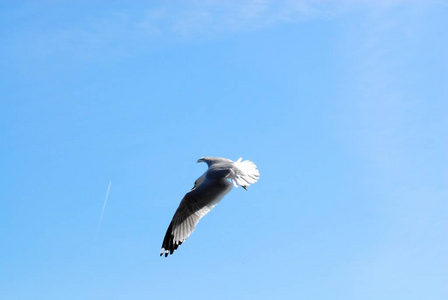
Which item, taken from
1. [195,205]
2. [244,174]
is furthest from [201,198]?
[244,174]

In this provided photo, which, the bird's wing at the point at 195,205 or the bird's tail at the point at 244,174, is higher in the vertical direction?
the bird's tail at the point at 244,174

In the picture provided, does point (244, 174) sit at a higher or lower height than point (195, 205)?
higher

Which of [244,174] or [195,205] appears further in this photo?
[244,174]

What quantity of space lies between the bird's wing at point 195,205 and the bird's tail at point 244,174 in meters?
0.18

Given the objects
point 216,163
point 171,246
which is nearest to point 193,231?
point 171,246

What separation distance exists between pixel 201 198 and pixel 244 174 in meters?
0.94

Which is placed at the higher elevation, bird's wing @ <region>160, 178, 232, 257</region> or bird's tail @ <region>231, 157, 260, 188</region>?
bird's tail @ <region>231, 157, 260, 188</region>

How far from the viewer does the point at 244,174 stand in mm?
12656

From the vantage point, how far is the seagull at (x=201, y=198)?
12.2 m

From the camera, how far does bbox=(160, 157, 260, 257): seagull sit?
1223cm

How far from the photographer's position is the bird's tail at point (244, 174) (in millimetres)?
12445

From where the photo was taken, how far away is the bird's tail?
1245 centimetres

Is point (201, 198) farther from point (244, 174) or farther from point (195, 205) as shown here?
point (244, 174)

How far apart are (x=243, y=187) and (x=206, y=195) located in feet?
2.55
